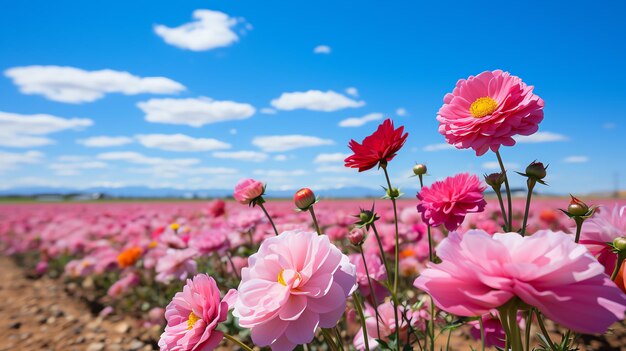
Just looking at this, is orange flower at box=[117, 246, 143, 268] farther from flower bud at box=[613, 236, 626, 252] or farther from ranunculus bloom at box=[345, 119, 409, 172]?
flower bud at box=[613, 236, 626, 252]

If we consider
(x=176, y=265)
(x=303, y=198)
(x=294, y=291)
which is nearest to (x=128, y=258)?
(x=176, y=265)

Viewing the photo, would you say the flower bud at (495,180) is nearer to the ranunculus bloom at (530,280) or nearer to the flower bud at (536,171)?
the flower bud at (536,171)

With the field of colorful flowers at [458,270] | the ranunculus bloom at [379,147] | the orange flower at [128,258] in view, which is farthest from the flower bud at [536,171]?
the orange flower at [128,258]

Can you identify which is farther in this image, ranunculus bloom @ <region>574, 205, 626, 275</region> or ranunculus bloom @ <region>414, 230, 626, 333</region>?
ranunculus bloom @ <region>574, 205, 626, 275</region>

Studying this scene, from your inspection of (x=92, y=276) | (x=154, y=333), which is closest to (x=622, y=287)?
(x=154, y=333)

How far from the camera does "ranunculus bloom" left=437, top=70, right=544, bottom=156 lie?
0.87 m

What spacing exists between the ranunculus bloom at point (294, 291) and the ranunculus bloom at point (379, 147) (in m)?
0.34

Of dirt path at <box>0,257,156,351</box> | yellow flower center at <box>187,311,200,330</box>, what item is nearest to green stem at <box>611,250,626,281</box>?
yellow flower center at <box>187,311,200,330</box>

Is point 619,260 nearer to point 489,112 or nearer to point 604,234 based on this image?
point 604,234

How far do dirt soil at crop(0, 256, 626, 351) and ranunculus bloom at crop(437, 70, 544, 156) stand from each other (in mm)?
1559

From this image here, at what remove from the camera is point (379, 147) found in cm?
99

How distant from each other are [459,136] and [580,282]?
45 centimetres

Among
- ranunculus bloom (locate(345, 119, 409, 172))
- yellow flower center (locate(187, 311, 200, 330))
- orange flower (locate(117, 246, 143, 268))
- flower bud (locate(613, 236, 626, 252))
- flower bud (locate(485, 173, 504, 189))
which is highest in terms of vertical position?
ranunculus bloom (locate(345, 119, 409, 172))

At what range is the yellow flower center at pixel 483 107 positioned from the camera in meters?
0.91
